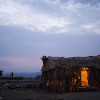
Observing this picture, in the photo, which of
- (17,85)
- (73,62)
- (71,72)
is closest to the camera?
(71,72)

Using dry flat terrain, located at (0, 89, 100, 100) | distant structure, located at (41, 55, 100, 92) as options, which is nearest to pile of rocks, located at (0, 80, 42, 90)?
distant structure, located at (41, 55, 100, 92)

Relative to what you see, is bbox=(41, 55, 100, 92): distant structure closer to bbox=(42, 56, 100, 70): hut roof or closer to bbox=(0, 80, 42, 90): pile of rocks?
bbox=(42, 56, 100, 70): hut roof

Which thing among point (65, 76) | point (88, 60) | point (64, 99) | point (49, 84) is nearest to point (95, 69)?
point (88, 60)

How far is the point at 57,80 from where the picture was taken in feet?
95.8

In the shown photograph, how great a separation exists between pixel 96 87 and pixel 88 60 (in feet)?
11.4

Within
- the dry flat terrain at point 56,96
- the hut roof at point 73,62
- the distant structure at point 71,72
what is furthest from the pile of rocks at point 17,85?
the dry flat terrain at point 56,96

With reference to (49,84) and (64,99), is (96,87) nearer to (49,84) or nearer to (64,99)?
(49,84)

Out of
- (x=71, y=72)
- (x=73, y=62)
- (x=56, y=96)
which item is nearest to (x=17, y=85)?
(x=73, y=62)

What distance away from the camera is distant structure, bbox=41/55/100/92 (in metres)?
28.7

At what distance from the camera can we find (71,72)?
2895 cm

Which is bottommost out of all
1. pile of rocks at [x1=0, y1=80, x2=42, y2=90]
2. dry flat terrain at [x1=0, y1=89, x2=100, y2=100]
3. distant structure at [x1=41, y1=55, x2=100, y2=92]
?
dry flat terrain at [x1=0, y1=89, x2=100, y2=100]

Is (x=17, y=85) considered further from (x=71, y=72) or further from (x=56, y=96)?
(x=56, y=96)

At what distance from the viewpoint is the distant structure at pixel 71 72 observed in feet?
94.3

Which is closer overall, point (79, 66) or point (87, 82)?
point (79, 66)
